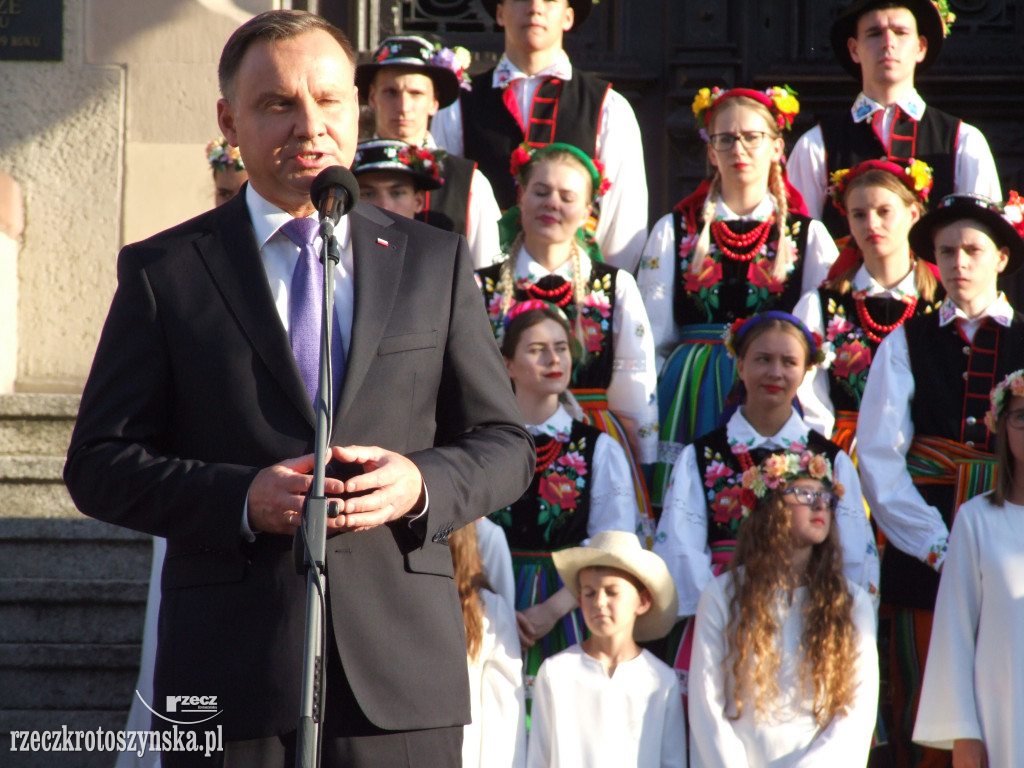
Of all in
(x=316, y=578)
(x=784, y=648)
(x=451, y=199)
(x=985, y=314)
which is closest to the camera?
(x=316, y=578)

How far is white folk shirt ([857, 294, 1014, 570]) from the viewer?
4492 mm

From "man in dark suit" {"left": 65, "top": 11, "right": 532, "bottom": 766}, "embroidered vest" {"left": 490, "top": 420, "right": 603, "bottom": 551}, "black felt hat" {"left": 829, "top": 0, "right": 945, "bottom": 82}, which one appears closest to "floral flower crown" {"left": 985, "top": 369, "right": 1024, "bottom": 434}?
"embroidered vest" {"left": 490, "top": 420, "right": 603, "bottom": 551}

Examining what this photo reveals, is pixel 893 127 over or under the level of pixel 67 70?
under

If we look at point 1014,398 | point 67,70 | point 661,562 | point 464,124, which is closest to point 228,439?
point 661,562

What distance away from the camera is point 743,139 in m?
5.28

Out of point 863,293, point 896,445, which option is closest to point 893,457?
point 896,445

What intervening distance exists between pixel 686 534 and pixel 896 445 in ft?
2.60

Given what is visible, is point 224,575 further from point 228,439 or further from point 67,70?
point 67,70

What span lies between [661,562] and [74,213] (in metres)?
3.34

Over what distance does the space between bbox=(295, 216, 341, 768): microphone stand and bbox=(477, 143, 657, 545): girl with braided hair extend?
3140 mm

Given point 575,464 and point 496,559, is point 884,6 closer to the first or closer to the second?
point 575,464

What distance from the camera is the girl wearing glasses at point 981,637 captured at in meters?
4.01

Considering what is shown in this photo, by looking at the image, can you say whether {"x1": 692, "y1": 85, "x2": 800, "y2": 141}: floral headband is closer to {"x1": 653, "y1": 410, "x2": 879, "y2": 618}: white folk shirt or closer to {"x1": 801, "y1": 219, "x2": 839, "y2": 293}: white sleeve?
{"x1": 801, "y1": 219, "x2": 839, "y2": 293}: white sleeve

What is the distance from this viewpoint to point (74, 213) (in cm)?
613
